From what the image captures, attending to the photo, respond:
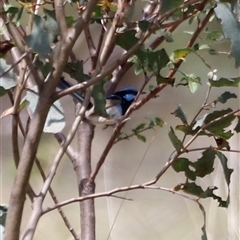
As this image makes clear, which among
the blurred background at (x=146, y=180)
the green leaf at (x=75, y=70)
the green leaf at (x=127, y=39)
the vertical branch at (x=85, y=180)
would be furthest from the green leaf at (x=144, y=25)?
the blurred background at (x=146, y=180)

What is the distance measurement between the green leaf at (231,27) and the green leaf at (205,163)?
21cm

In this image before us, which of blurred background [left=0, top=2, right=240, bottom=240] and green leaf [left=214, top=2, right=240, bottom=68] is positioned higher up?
blurred background [left=0, top=2, right=240, bottom=240]

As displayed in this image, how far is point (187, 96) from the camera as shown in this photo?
4.68ft

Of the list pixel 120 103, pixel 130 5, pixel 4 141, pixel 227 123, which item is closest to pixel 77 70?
pixel 130 5

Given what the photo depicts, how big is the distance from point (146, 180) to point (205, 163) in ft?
2.75

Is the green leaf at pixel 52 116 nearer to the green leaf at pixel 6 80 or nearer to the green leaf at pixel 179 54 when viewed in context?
the green leaf at pixel 6 80

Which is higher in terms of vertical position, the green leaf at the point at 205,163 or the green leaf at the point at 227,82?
the green leaf at the point at 227,82

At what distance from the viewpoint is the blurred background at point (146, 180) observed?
142 centimetres

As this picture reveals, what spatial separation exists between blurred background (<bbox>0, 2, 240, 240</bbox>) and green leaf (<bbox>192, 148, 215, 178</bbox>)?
79 centimetres

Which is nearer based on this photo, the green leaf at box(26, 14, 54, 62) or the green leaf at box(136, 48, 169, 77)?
the green leaf at box(26, 14, 54, 62)

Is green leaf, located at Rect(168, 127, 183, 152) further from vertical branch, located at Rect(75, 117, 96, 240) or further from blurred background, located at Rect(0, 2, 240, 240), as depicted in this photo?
blurred background, located at Rect(0, 2, 240, 240)

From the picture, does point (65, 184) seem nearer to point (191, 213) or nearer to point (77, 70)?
point (191, 213)

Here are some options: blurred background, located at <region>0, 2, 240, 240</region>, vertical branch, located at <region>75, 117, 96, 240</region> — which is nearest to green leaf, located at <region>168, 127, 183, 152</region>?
vertical branch, located at <region>75, 117, 96, 240</region>

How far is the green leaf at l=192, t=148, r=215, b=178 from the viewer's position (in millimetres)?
616
